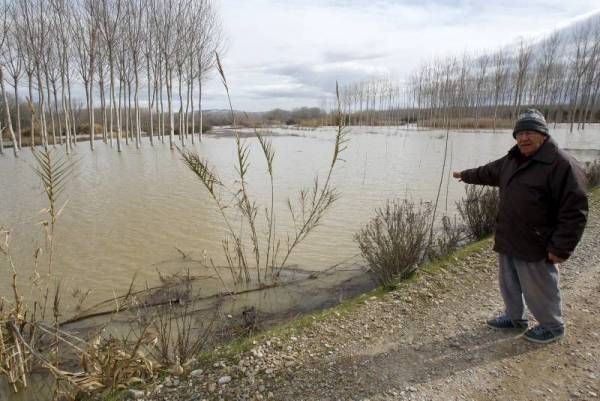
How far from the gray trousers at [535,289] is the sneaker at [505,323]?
0.15 feet

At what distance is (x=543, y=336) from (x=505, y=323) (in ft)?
1.07

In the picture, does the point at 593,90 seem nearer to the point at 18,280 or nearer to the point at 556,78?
the point at 556,78

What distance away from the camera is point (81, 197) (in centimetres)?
1106

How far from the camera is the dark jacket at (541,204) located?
2715mm

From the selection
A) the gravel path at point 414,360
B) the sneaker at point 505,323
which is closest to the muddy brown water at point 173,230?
the gravel path at point 414,360

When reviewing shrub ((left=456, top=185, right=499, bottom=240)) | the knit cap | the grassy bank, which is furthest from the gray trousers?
shrub ((left=456, top=185, right=499, bottom=240))

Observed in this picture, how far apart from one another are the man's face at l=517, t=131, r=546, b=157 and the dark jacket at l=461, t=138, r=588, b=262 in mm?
43

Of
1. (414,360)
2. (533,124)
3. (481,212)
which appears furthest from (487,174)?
(481,212)

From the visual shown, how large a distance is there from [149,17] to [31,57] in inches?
350

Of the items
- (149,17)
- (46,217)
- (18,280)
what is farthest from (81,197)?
(149,17)

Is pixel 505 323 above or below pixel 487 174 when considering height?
below

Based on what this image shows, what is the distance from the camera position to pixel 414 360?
10.2 ft

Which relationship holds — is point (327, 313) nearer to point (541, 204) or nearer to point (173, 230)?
point (541, 204)

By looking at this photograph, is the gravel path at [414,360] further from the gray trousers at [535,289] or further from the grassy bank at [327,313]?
the gray trousers at [535,289]
